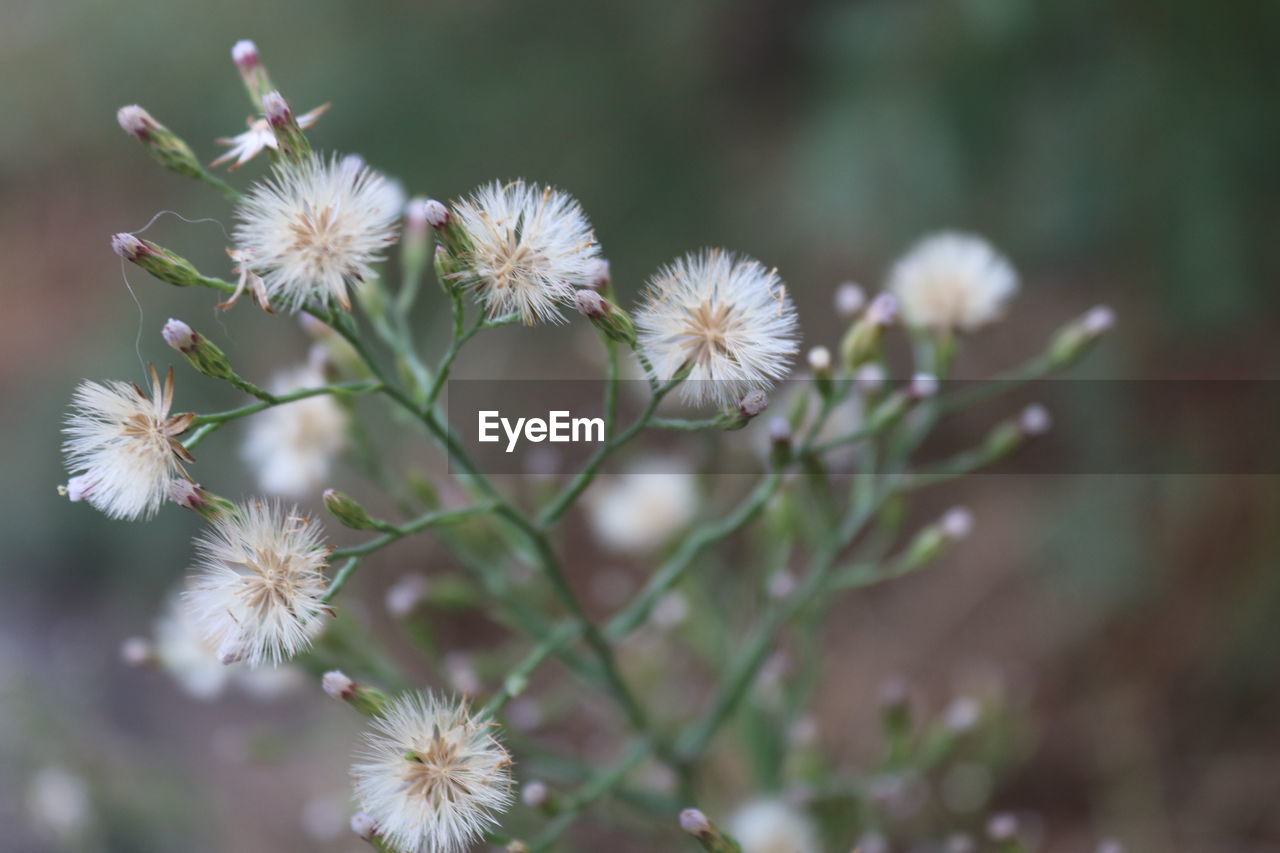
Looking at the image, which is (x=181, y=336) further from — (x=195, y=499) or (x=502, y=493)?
(x=502, y=493)

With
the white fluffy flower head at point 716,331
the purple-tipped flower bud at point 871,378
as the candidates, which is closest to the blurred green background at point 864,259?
the purple-tipped flower bud at point 871,378

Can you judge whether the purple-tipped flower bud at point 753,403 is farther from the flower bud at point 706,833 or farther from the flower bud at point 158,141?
the flower bud at point 158,141

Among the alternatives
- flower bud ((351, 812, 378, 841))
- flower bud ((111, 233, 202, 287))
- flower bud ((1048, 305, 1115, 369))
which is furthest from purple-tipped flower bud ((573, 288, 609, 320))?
flower bud ((1048, 305, 1115, 369))

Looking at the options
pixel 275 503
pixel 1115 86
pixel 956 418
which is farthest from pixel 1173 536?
pixel 275 503

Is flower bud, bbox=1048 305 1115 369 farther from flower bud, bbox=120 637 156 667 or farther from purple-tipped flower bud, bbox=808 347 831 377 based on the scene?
flower bud, bbox=120 637 156 667

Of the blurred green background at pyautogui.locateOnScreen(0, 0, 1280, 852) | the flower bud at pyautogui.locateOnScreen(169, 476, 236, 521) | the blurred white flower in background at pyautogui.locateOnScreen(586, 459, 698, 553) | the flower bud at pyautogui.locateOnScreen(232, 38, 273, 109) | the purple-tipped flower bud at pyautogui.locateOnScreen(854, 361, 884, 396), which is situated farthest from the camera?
the blurred green background at pyautogui.locateOnScreen(0, 0, 1280, 852)

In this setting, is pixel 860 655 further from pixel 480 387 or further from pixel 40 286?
pixel 40 286
